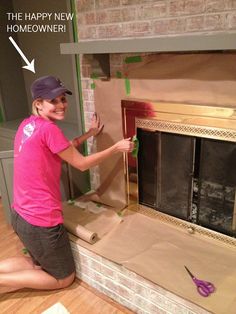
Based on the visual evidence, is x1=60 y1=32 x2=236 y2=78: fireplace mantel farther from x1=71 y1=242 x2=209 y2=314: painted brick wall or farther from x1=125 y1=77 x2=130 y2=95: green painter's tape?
x1=71 y1=242 x2=209 y2=314: painted brick wall

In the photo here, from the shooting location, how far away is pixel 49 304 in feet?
5.22

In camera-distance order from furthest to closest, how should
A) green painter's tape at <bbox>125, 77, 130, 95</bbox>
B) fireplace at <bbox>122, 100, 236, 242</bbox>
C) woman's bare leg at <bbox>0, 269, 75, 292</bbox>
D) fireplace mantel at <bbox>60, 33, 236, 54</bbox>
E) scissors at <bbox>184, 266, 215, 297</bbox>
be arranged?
green painter's tape at <bbox>125, 77, 130, 95</bbox> → woman's bare leg at <bbox>0, 269, 75, 292</bbox> → fireplace at <bbox>122, 100, 236, 242</bbox> → scissors at <bbox>184, 266, 215, 297</bbox> → fireplace mantel at <bbox>60, 33, 236, 54</bbox>

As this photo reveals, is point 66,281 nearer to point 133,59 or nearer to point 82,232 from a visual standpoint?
point 82,232

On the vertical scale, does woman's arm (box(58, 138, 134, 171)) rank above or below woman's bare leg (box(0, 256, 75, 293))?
above

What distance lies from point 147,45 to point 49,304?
140cm

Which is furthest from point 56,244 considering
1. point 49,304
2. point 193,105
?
point 193,105

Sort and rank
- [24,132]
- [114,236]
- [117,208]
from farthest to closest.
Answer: [117,208] → [114,236] → [24,132]

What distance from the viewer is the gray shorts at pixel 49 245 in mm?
1564

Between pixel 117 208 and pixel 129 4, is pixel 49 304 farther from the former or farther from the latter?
pixel 129 4

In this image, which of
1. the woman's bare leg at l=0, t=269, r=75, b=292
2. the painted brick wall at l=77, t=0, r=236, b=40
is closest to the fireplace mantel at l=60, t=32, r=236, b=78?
the painted brick wall at l=77, t=0, r=236, b=40

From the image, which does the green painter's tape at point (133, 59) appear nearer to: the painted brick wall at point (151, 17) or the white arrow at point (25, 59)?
the painted brick wall at point (151, 17)

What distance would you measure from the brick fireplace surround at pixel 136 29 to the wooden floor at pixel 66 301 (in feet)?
0.14

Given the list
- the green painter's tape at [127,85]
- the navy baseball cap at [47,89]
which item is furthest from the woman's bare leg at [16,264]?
the green painter's tape at [127,85]

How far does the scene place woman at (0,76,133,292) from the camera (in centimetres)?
150
